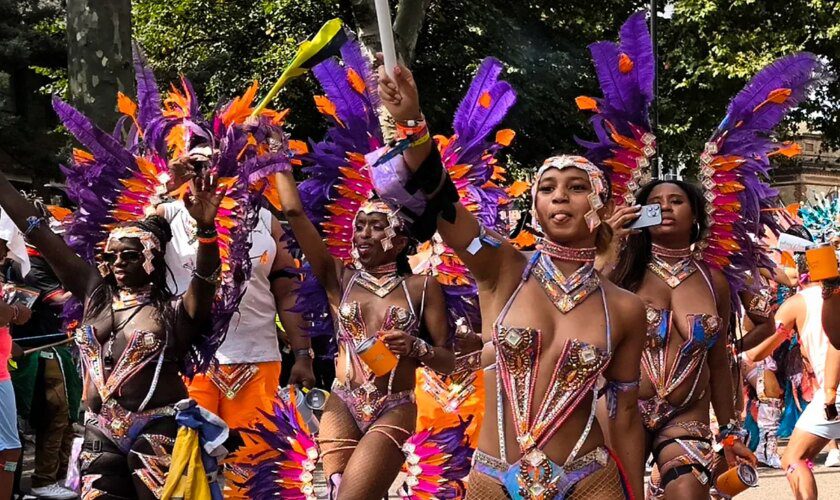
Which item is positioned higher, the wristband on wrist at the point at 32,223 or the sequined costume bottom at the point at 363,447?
the wristband on wrist at the point at 32,223

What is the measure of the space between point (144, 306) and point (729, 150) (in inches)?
123

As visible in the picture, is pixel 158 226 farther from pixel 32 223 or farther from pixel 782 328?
pixel 782 328

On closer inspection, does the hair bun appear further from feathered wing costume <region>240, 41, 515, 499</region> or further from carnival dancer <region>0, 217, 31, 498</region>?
carnival dancer <region>0, 217, 31, 498</region>

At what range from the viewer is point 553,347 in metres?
4.19

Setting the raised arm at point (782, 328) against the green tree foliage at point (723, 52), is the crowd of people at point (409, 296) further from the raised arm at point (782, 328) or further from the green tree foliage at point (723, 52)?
the green tree foliage at point (723, 52)

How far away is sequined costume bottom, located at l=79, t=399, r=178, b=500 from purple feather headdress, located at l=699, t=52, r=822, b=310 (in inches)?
115

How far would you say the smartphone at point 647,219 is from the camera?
16.2 feet

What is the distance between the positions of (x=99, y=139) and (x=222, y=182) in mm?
928

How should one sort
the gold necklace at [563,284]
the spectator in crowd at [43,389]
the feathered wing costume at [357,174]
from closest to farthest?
the gold necklace at [563,284]
the feathered wing costume at [357,174]
the spectator in crowd at [43,389]

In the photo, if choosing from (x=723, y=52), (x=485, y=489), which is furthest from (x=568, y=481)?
(x=723, y=52)

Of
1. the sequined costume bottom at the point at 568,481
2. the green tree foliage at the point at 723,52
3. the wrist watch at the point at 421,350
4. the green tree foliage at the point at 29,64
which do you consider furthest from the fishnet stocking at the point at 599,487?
the green tree foliage at the point at 723,52

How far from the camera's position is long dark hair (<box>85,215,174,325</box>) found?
5371mm

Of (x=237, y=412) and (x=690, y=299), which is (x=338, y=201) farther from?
(x=690, y=299)

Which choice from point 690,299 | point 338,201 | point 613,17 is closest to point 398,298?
point 338,201
